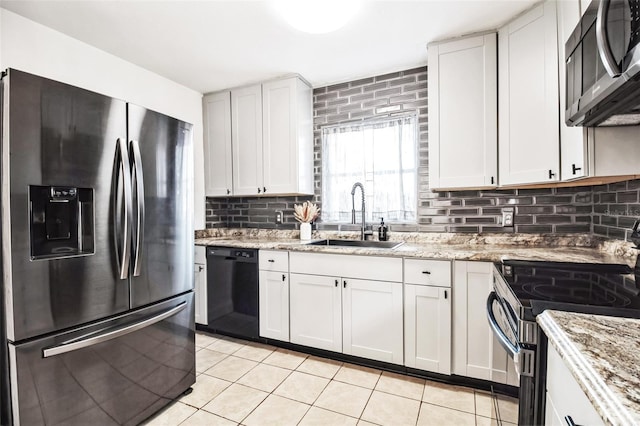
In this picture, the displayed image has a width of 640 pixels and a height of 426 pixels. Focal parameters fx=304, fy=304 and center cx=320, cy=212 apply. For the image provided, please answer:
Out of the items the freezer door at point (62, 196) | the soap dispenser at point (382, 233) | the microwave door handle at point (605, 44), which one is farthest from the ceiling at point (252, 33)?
the soap dispenser at point (382, 233)

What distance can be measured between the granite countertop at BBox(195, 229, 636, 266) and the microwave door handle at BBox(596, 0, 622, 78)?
1.04 meters

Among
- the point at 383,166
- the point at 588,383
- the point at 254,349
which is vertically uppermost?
the point at 383,166

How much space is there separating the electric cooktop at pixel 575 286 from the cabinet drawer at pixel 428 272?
357 millimetres

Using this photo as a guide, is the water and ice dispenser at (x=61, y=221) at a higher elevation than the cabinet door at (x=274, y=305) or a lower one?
higher

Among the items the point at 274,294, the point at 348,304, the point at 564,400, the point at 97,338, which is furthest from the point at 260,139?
the point at 564,400

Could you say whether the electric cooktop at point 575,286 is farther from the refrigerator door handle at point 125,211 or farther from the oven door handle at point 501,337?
the refrigerator door handle at point 125,211

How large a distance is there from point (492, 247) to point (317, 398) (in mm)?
1576

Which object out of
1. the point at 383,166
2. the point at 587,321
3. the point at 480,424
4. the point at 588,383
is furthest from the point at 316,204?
the point at 588,383

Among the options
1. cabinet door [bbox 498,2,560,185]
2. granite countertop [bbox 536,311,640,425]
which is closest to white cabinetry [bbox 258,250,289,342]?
cabinet door [bbox 498,2,560,185]

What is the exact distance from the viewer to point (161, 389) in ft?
5.71

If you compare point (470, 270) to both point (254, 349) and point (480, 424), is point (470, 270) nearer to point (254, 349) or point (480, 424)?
point (480, 424)

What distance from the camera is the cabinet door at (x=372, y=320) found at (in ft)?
6.76

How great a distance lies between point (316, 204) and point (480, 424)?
211 cm

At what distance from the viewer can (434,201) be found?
256 centimetres
